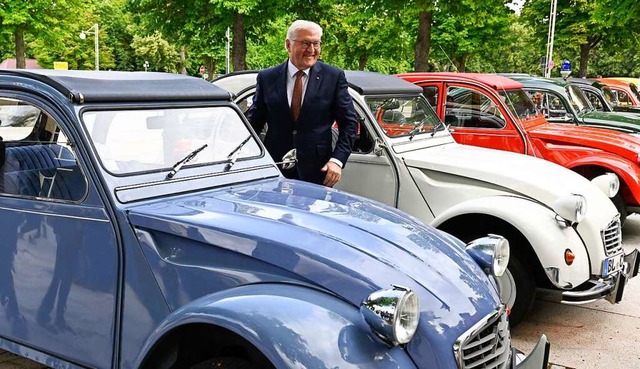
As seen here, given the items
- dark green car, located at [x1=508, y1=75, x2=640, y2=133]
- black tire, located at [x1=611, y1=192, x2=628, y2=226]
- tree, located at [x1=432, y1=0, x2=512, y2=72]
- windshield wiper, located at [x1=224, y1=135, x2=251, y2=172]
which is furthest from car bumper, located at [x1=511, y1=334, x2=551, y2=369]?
tree, located at [x1=432, y1=0, x2=512, y2=72]

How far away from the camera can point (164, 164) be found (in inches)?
121

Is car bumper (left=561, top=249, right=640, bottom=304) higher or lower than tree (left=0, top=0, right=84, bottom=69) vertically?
lower

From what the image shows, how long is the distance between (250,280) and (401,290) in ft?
2.04

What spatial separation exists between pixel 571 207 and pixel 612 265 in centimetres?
65

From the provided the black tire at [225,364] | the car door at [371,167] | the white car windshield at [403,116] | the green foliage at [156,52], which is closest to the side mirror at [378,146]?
the car door at [371,167]

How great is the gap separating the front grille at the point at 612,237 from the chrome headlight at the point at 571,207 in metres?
0.30

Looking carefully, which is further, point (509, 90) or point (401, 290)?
point (509, 90)

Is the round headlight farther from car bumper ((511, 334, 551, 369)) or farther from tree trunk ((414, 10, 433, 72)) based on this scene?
tree trunk ((414, 10, 433, 72))

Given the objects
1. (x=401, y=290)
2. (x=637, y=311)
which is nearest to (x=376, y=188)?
(x=637, y=311)

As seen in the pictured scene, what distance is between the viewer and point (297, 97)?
4.38 m

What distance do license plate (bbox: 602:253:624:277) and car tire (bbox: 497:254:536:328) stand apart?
55cm

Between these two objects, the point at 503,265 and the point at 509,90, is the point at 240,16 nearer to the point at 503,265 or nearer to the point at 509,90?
the point at 509,90

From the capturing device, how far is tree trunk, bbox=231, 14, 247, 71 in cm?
1509

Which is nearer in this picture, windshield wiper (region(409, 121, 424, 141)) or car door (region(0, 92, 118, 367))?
car door (region(0, 92, 118, 367))
